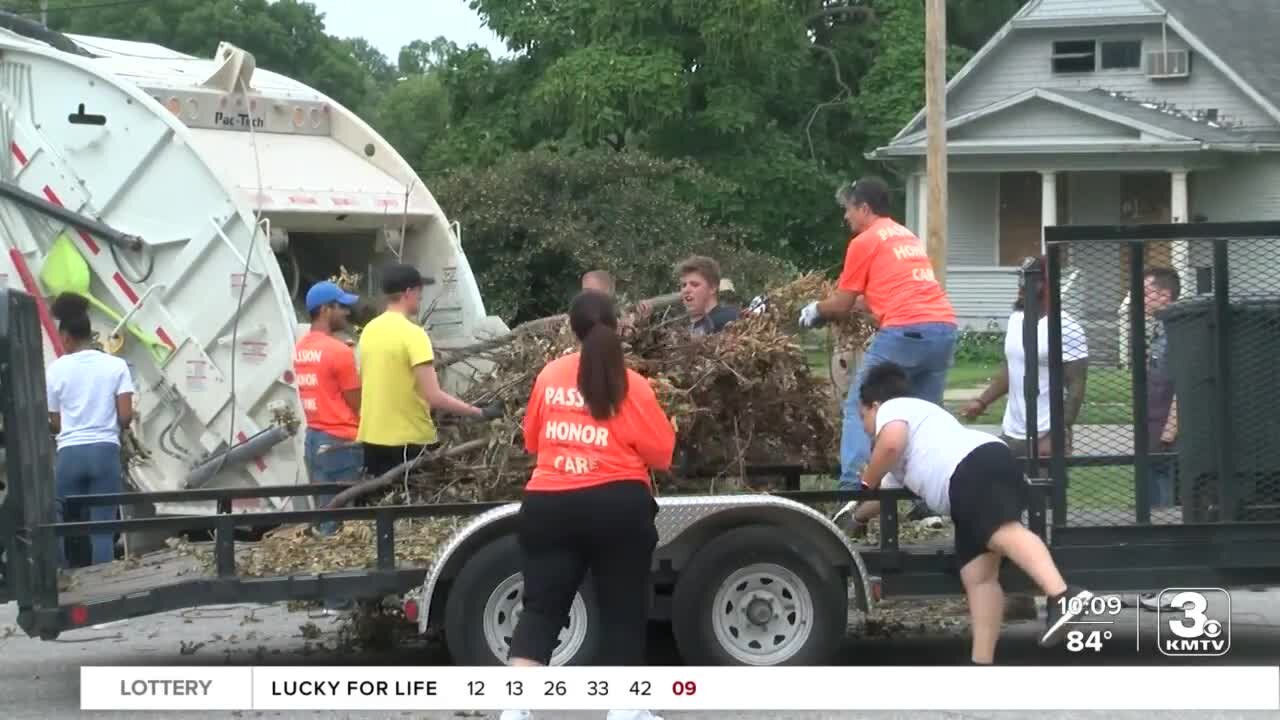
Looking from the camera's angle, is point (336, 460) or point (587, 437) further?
point (336, 460)

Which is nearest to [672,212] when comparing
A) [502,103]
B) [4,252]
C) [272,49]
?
[502,103]

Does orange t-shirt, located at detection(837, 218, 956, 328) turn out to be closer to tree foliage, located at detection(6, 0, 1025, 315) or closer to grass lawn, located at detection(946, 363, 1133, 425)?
grass lawn, located at detection(946, 363, 1133, 425)

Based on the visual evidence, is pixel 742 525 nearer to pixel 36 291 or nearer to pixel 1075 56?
pixel 36 291

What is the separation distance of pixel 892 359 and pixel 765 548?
3.98 ft

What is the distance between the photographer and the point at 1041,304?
862 cm

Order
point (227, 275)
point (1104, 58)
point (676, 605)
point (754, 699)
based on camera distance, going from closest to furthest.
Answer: point (754, 699) → point (676, 605) → point (227, 275) → point (1104, 58)

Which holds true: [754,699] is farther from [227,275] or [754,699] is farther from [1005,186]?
[1005,186]

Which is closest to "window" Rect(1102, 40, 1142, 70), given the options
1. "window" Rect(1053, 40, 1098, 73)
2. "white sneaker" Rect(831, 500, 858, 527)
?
"window" Rect(1053, 40, 1098, 73)

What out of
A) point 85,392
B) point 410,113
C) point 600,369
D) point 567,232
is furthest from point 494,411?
point 410,113

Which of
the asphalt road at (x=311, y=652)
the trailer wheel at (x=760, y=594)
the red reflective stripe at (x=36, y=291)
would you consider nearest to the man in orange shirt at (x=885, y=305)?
the trailer wheel at (x=760, y=594)

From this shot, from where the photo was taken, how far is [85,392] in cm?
998

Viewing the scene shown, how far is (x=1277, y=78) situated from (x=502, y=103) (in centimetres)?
1297

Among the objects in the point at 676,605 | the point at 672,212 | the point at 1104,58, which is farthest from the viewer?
the point at 1104,58

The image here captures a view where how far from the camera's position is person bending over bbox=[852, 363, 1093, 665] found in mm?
7711
